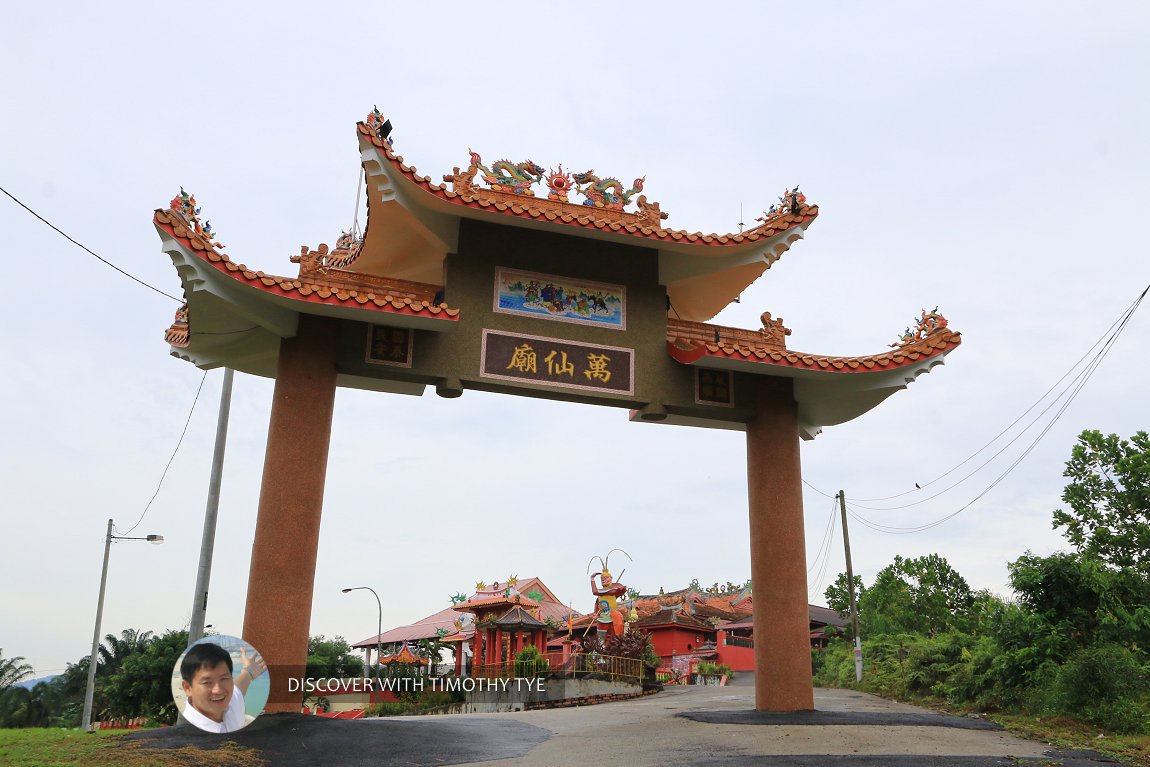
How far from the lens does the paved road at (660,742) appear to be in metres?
7.70

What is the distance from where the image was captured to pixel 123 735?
8836 millimetres

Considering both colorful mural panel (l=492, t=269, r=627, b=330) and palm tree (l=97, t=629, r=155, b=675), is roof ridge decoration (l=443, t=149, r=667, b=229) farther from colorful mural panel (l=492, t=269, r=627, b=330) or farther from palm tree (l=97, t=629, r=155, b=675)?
palm tree (l=97, t=629, r=155, b=675)

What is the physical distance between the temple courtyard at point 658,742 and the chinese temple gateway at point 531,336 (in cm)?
134

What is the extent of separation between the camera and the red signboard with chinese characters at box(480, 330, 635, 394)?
11.1 meters

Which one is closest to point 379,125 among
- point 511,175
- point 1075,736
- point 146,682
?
point 511,175

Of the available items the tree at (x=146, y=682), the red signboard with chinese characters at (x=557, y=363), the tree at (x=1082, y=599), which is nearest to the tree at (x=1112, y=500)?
the tree at (x=1082, y=599)

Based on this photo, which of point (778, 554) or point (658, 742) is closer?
point (658, 742)

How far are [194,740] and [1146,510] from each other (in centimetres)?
1547

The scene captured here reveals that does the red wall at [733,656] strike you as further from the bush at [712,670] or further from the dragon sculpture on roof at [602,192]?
the dragon sculpture on roof at [602,192]

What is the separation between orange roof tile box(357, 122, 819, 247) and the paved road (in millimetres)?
6182

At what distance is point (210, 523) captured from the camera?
13258 mm

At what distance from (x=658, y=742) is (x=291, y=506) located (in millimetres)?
4788

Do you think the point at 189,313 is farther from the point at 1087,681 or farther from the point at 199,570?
the point at 1087,681

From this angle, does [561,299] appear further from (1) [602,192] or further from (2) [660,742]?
(2) [660,742]
